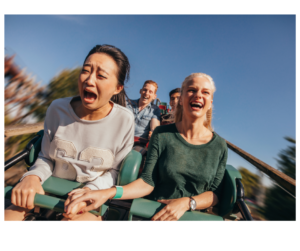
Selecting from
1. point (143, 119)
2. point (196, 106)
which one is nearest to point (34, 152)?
point (196, 106)

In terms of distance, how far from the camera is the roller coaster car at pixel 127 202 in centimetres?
85

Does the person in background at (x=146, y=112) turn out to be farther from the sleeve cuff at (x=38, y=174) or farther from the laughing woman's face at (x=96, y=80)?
the sleeve cuff at (x=38, y=174)

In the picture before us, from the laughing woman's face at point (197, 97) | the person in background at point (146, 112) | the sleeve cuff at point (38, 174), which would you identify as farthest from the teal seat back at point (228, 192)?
the person in background at point (146, 112)

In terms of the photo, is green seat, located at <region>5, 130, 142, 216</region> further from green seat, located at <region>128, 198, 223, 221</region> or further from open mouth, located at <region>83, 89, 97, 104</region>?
open mouth, located at <region>83, 89, 97, 104</region>

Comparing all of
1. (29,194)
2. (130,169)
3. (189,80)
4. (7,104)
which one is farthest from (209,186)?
(7,104)

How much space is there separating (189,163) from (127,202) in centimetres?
54

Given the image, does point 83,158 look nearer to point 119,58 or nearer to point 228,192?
point 119,58

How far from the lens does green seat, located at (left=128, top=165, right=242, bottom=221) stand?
855 millimetres

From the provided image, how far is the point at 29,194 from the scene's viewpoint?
85 centimetres

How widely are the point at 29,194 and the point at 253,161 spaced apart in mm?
1774

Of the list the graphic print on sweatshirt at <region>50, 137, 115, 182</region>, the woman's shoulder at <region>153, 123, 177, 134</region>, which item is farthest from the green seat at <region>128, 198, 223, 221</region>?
the woman's shoulder at <region>153, 123, 177, 134</region>

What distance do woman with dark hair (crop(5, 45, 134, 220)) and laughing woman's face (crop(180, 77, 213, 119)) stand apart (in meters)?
0.38

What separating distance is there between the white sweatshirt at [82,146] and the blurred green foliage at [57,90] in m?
1.34

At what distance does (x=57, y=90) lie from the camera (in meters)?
2.55
